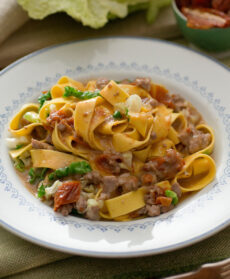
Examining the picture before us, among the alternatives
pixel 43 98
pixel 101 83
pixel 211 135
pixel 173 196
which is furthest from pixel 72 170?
pixel 211 135

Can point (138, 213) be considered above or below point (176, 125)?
above

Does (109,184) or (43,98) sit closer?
(109,184)

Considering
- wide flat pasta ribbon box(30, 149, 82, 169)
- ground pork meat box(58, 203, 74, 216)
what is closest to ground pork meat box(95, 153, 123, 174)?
wide flat pasta ribbon box(30, 149, 82, 169)

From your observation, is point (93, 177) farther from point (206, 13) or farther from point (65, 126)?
point (206, 13)

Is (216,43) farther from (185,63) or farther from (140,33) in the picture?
(140,33)

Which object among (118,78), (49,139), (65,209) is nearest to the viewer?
(65,209)

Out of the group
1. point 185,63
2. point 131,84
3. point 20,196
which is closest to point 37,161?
point 20,196

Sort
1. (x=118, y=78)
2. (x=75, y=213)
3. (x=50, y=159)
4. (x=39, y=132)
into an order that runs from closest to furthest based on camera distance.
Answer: (x=75, y=213) → (x=50, y=159) → (x=39, y=132) → (x=118, y=78)
